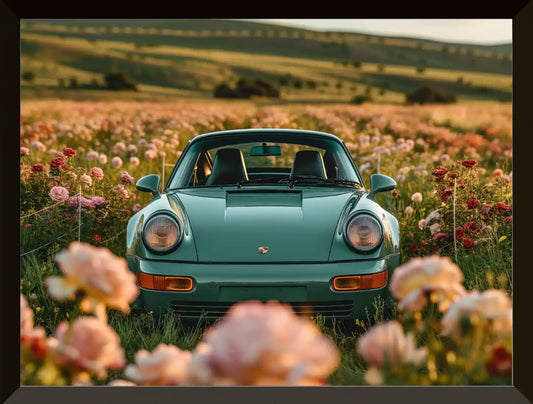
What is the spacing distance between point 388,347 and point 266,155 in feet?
11.8

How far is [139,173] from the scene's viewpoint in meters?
8.72

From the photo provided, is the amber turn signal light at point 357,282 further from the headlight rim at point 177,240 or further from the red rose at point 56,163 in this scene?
the red rose at point 56,163

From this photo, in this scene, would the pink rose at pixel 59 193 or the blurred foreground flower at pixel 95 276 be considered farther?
the pink rose at pixel 59 193

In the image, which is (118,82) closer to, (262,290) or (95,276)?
(262,290)

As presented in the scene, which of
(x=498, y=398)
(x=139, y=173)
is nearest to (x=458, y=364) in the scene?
(x=498, y=398)

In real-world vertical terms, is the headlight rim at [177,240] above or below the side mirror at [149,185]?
below

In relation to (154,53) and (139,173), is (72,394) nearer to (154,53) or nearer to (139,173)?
(139,173)

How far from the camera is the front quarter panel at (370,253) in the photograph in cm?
392

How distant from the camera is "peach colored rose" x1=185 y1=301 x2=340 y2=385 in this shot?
4.36ft

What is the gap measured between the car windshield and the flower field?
0.88 meters

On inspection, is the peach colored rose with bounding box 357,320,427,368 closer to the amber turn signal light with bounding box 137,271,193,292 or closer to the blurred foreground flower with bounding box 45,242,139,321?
the blurred foreground flower with bounding box 45,242,139,321

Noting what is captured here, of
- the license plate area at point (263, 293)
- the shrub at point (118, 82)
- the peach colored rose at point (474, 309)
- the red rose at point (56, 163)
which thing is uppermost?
the shrub at point (118, 82)
